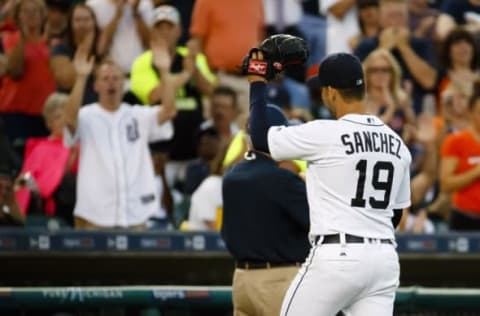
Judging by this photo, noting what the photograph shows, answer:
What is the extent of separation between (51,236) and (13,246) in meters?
0.26

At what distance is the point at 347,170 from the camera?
5.96 m

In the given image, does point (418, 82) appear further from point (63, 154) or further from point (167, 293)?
point (167, 293)

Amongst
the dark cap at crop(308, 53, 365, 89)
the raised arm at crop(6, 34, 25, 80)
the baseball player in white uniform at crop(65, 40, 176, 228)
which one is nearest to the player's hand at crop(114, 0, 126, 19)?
the raised arm at crop(6, 34, 25, 80)

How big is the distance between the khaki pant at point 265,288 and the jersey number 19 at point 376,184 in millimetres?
1225

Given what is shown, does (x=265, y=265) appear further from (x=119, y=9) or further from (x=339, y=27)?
(x=339, y=27)

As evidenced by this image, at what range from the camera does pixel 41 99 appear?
35.1 ft

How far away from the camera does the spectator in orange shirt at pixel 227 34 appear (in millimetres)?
11188

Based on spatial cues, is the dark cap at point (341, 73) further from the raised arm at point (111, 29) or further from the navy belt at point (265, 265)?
the raised arm at point (111, 29)

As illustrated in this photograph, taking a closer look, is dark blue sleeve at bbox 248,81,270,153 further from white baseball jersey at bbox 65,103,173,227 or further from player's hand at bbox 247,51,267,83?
white baseball jersey at bbox 65,103,173,227

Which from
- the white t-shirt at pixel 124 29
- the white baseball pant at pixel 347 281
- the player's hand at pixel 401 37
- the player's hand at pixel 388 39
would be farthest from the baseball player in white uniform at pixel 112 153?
the white baseball pant at pixel 347 281

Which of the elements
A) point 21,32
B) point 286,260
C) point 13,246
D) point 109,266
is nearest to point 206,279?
point 109,266

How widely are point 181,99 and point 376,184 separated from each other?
16.3ft

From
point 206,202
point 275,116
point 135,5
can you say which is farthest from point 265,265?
point 135,5

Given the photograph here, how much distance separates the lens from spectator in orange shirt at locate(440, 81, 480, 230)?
978cm
